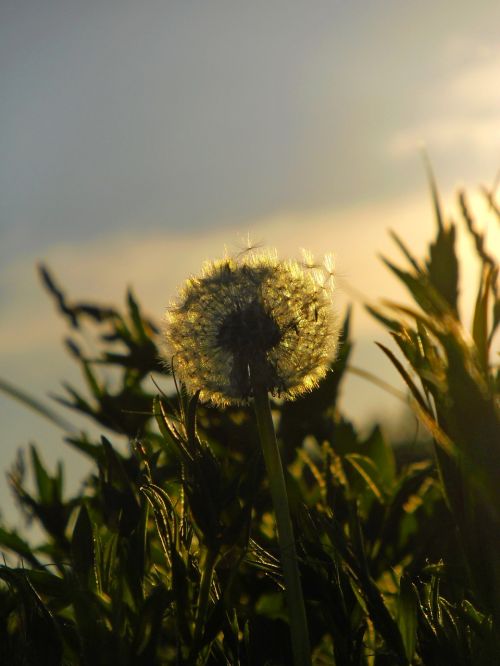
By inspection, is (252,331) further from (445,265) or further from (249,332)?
(445,265)

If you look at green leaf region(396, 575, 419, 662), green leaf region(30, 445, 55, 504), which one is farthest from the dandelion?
green leaf region(30, 445, 55, 504)

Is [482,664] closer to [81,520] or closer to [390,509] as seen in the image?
[81,520]

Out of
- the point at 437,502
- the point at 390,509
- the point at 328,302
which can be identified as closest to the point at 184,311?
the point at 328,302

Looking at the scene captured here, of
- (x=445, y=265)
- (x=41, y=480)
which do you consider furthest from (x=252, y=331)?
(x=41, y=480)

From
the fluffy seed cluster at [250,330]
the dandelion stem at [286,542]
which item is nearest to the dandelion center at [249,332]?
the fluffy seed cluster at [250,330]

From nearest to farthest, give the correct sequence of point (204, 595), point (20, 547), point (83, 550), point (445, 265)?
point (204, 595) < point (83, 550) < point (445, 265) < point (20, 547)

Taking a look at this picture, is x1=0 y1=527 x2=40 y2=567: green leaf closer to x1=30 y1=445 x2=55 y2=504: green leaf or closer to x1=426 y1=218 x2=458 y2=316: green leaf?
x1=30 y1=445 x2=55 y2=504: green leaf

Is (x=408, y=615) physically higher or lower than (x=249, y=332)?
lower
